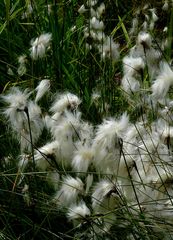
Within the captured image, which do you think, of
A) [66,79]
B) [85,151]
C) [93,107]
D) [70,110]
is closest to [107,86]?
[93,107]

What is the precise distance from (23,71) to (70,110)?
4.15 ft

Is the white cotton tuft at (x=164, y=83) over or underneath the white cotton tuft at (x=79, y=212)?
over

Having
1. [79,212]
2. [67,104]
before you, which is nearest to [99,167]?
[79,212]

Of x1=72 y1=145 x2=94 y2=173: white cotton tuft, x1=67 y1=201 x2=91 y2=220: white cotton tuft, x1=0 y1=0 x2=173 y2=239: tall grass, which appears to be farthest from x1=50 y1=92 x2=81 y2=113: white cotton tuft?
x1=67 y1=201 x2=91 y2=220: white cotton tuft

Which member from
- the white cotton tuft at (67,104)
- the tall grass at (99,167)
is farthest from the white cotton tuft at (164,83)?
the white cotton tuft at (67,104)

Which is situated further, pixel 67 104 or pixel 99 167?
pixel 67 104

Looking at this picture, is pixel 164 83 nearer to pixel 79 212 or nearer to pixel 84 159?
pixel 84 159

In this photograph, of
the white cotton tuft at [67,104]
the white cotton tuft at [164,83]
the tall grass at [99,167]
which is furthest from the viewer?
the white cotton tuft at [67,104]

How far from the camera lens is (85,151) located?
1.85 m

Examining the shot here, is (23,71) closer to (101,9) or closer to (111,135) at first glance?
(101,9)

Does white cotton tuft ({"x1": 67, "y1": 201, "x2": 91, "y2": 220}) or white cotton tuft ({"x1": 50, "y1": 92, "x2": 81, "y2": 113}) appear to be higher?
white cotton tuft ({"x1": 50, "y1": 92, "x2": 81, "y2": 113})

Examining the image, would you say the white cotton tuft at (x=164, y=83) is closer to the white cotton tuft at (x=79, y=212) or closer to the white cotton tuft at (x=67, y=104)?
the white cotton tuft at (x=67, y=104)

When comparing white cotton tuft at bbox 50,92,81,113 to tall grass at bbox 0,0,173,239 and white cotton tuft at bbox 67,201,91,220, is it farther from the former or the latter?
white cotton tuft at bbox 67,201,91,220

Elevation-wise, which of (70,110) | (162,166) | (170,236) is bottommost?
(170,236)
